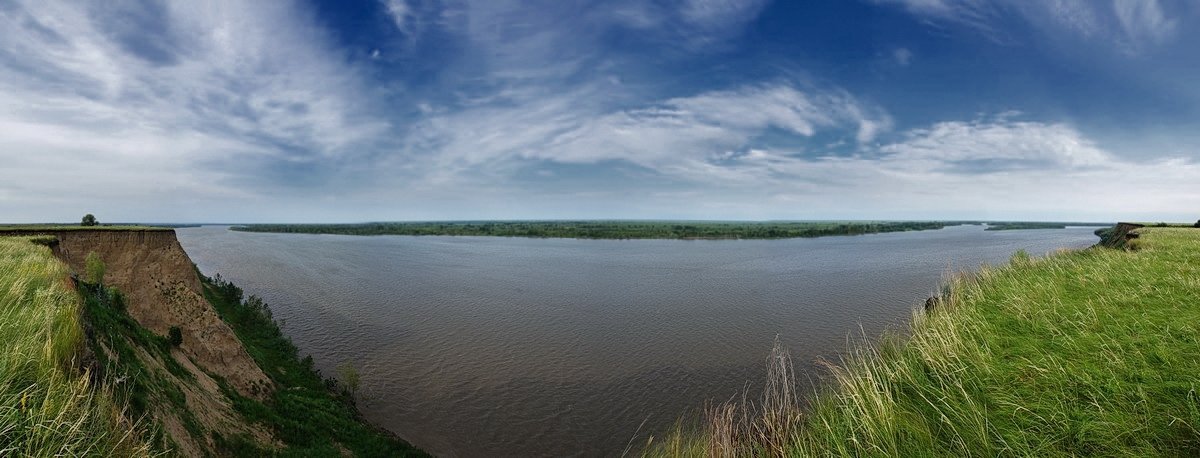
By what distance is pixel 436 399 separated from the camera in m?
16.1

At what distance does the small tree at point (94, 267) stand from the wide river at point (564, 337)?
25.6 ft

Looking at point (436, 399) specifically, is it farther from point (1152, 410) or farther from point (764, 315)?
point (764, 315)

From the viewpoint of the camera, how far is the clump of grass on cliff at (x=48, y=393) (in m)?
3.28

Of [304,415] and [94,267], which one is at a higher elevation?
[94,267]

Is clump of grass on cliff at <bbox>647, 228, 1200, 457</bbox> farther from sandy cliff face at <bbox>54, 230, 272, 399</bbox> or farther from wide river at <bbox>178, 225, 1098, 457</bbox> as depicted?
sandy cliff face at <bbox>54, 230, 272, 399</bbox>

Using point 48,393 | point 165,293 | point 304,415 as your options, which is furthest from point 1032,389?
point 165,293

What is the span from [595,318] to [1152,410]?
23702 millimetres

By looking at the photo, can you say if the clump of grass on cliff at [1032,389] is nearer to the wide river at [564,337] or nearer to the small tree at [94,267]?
the wide river at [564,337]

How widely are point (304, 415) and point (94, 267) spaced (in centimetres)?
1124

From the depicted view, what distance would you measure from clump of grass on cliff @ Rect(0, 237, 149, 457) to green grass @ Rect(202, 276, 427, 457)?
4028mm

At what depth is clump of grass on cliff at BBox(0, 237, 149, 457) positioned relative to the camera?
3275mm

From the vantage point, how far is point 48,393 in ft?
12.0

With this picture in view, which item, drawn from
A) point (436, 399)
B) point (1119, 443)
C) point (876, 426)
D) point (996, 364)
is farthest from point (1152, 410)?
point (436, 399)

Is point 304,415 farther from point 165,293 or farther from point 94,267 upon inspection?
point 94,267
